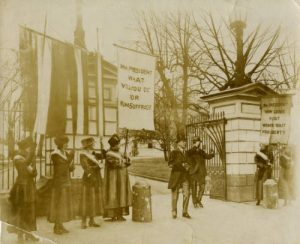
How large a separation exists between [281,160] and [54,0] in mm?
2851

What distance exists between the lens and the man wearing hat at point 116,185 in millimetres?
3498

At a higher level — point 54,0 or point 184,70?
point 54,0

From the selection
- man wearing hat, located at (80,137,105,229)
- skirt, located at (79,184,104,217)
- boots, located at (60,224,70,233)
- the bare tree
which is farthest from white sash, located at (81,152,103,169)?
the bare tree

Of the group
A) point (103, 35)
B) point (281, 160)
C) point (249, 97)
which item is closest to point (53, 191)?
point (103, 35)

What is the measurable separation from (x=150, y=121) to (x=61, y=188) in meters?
1.00

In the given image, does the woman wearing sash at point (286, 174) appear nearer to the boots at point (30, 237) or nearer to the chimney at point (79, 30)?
the chimney at point (79, 30)

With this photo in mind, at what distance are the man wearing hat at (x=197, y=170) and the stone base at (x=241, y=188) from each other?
382mm

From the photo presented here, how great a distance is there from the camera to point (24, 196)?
126 inches

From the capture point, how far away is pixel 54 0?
3.37 metres

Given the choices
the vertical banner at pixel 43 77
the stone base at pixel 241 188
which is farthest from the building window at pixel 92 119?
the stone base at pixel 241 188

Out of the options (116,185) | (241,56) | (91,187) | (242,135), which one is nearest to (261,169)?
(242,135)

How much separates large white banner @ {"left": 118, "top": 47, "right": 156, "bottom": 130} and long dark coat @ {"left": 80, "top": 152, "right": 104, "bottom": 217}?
1.38 feet

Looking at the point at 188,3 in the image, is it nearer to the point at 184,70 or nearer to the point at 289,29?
the point at 184,70

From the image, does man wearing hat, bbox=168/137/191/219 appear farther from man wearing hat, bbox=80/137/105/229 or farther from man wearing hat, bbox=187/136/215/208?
man wearing hat, bbox=80/137/105/229
